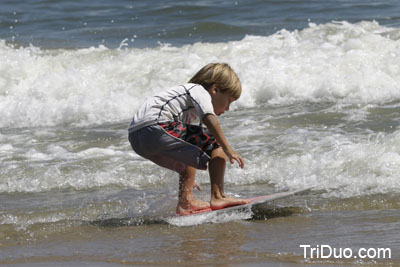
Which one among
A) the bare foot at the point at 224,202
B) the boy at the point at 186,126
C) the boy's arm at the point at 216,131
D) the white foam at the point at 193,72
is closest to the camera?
the boy's arm at the point at 216,131

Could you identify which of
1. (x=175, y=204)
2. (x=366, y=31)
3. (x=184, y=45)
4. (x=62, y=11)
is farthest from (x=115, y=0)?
(x=175, y=204)

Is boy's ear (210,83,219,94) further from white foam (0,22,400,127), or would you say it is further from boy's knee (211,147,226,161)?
white foam (0,22,400,127)

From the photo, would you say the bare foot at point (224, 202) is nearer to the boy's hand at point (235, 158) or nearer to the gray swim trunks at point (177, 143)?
the gray swim trunks at point (177, 143)

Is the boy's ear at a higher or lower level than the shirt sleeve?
higher

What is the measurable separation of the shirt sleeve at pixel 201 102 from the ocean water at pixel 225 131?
2.60 ft

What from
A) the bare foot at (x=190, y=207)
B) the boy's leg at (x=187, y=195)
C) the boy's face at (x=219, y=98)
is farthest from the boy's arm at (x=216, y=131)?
the bare foot at (x=190, y=207)

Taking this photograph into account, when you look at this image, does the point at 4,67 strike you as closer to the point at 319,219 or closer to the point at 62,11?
the point at 62,11

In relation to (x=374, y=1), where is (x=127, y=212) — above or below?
below

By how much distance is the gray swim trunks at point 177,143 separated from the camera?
476cm

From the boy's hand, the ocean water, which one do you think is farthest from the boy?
the ocean water

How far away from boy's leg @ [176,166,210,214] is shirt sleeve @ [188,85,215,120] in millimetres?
530

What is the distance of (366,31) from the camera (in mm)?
11914

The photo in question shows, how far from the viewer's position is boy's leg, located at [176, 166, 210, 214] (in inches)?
197

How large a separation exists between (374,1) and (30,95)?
28.4ft
